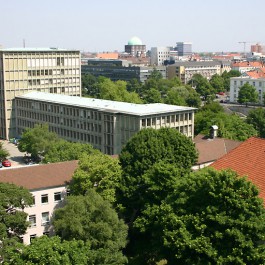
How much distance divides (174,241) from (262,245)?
236 inches

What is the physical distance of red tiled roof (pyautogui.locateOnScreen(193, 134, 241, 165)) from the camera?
66.2 m

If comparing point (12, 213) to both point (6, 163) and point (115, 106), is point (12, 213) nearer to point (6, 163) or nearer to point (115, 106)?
point (6, 163)

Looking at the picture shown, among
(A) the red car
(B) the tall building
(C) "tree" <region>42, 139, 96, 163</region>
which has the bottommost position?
(A) the red car

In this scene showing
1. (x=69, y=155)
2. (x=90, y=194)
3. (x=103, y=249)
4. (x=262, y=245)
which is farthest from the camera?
(x=69, y=155)

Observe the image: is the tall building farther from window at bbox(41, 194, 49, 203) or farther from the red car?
window at bbox(41, 194, 49, 203)

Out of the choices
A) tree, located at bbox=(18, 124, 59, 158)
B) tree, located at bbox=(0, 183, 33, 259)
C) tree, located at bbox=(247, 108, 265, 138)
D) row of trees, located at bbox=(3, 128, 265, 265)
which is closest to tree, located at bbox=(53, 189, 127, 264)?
row of trees, located at bbox=(3, 128, 265, 265)

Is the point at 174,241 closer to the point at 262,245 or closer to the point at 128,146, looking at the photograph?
the point at 262,245

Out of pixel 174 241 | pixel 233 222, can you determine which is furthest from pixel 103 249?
pixel 233 222

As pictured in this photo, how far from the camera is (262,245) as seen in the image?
107 ft

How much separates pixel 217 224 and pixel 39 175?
23.8 meters

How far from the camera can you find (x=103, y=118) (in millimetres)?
85500

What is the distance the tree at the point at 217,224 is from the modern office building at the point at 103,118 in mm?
42553

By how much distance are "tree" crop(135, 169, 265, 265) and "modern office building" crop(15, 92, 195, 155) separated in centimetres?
4255

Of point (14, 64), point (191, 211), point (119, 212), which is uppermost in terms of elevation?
point (14, 64)
